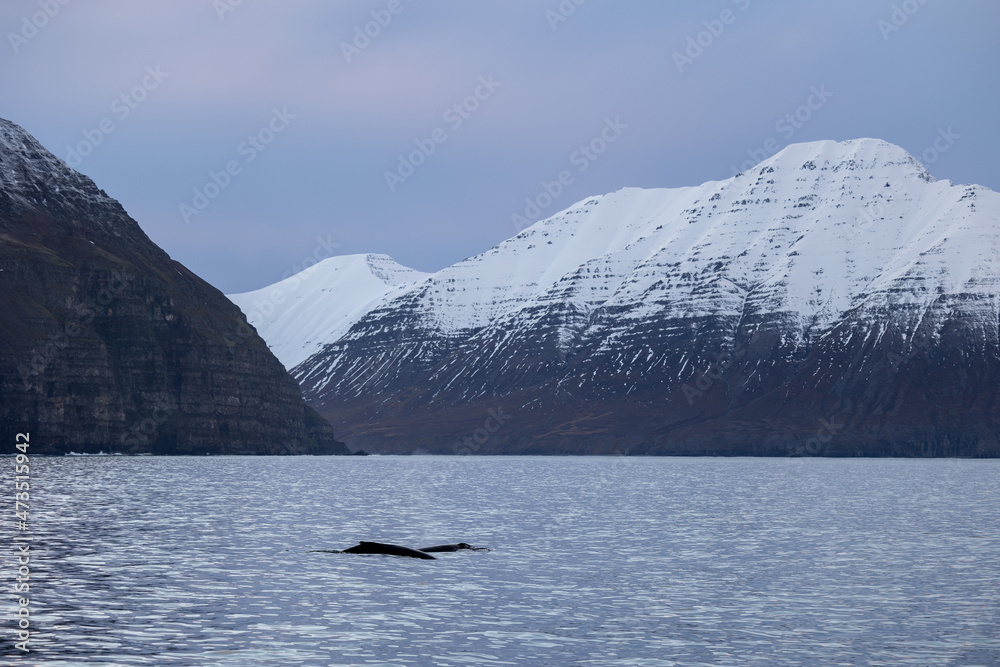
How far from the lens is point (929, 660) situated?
40.3 m

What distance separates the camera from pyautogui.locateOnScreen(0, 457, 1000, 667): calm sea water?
42.2 meters

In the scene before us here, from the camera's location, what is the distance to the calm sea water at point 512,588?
42219 mm

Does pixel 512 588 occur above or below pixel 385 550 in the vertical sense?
below

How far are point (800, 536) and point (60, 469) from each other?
142713 mm

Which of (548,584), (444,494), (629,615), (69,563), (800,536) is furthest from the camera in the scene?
(444,494)

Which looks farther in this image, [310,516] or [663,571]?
[310,516]

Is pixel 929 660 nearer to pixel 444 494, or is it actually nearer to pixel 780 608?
pixel 780 608

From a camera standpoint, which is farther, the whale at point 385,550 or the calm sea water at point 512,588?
the whale at point 385,550

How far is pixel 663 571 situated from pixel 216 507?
206ft

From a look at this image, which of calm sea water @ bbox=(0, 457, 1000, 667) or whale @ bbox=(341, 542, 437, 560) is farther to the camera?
whale @ bbox=(341, 542, 437, 560)

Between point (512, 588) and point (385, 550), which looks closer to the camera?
point (512, 588)

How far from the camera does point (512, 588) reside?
2308 inches

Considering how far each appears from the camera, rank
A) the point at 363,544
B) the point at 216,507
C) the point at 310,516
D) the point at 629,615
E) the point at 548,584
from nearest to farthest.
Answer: the point at 629,615 < the point at 548,584 < the point at 363,544 < the point at 310,516 < the point at 216,507

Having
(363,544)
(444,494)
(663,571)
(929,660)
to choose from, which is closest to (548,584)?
(663,571)
